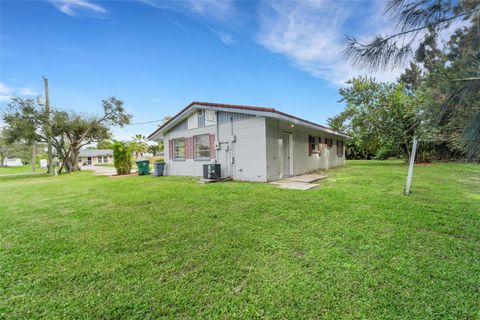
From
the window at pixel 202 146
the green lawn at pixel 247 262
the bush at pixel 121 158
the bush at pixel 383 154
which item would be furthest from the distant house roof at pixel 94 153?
the bush at pixel 383 154

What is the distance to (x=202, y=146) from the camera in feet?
34.2

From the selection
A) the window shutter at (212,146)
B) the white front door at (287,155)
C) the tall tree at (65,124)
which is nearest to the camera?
the white front door at (287,155)

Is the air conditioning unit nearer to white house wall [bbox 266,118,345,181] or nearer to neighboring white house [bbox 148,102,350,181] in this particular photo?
neighboring white house [bbox 148,102,350,181]

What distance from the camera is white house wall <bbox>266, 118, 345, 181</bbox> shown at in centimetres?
825

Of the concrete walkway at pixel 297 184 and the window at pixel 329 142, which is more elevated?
the window at pixel 329 142

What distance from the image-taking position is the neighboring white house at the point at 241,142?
8.12 metres

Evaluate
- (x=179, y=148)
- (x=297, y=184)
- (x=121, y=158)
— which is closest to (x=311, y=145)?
(x=297, y=184)

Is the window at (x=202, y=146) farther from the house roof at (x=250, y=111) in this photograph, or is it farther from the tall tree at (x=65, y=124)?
the tall tree at (x=65, y=124)

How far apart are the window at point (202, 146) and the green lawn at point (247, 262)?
5779 mm

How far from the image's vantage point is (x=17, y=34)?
8.16 m

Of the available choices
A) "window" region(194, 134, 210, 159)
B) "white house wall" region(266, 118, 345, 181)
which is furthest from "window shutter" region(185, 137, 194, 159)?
"white house wall" region(266, 118, 345, 181)

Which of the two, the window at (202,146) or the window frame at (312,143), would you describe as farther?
the window frame at (312,143)

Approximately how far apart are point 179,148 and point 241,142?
4.86 metres

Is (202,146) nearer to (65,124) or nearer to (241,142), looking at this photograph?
(241,142)
